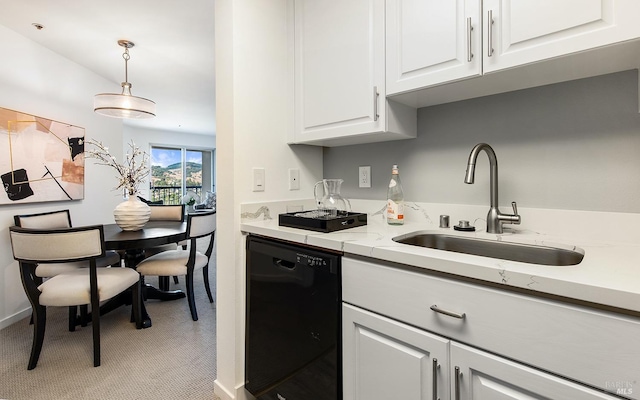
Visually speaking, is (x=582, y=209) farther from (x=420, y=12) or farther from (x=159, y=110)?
(x=159, y=110)

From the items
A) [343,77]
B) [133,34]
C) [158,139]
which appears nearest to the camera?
[343,77]

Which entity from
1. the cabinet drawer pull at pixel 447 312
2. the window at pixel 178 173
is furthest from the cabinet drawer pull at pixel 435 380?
the window at pixel 178 173

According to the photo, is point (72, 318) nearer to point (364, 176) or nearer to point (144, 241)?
point (144, 241)

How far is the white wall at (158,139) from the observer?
6.98m

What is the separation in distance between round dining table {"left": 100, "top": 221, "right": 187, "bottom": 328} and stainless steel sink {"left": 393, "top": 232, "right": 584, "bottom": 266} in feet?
6.27

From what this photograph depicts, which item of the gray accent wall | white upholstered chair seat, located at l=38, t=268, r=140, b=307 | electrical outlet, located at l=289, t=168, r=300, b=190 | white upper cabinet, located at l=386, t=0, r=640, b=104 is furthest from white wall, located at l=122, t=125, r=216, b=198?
white upper cabinet, located at l=386, t=0, r=640, b=104

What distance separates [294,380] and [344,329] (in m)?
0.38

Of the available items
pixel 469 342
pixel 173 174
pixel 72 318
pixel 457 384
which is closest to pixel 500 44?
pixel 469 342

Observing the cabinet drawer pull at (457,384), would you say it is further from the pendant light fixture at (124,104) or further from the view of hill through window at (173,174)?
the view of hill through window at (173,174)

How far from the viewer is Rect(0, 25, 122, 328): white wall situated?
8.20 feet

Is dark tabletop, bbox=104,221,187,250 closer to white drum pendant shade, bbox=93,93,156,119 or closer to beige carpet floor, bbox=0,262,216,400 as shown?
beige carpet floor, bbox=0,262,216,400

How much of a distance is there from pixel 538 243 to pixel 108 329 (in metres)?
2.90

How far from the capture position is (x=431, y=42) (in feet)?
3.80

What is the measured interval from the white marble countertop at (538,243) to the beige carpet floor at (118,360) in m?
1.05
